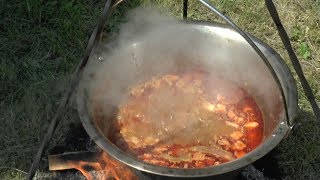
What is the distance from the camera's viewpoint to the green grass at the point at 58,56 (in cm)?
351

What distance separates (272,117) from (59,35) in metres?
2.62

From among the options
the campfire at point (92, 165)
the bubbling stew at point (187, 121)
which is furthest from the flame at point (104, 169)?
the bubbling stew at point (187, 121)

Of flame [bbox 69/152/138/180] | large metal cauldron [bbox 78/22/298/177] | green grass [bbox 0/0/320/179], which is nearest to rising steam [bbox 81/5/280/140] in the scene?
large metal cauldron [bbox 78/22/298/177]

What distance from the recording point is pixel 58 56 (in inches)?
171

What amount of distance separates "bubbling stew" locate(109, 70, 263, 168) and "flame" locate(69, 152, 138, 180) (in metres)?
0.34

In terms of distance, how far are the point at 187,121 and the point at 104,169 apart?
0.73 meters

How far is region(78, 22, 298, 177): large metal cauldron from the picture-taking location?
7.44 feet

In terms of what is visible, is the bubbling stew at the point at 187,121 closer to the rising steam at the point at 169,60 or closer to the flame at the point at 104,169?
the rising steam at the point at 169,60

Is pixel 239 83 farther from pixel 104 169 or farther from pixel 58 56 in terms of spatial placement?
pixel 58 56

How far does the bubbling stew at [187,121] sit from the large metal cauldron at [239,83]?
9 cm

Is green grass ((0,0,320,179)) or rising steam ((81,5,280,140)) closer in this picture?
rising steam ((81,5,280,140))

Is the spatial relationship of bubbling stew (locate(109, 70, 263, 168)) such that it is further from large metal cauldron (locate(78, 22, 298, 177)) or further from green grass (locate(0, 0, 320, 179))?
green grass (locate(0, 0, 320, 179))

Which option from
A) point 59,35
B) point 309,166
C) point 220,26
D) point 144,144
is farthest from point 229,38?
point 59,35

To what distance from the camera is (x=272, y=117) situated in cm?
275
